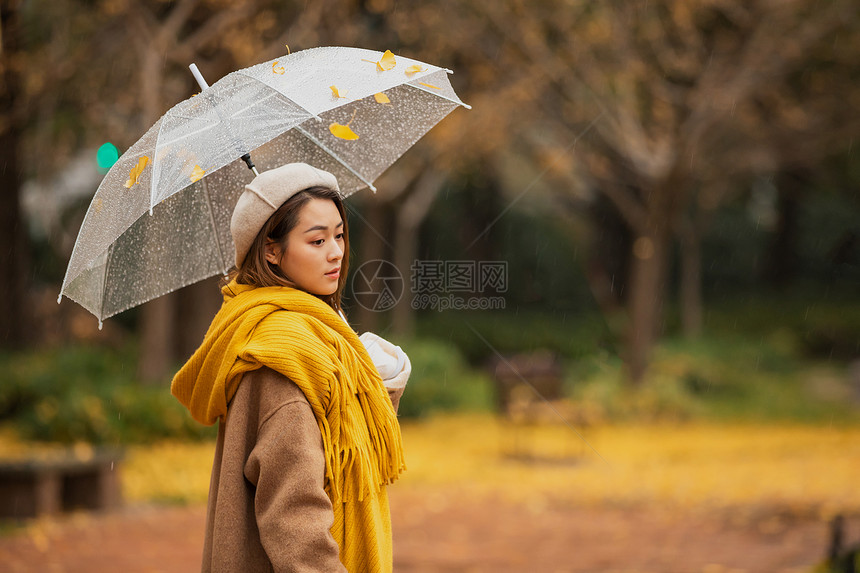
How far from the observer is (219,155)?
2396mm

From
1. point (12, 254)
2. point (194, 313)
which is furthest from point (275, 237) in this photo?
point (12, 254)

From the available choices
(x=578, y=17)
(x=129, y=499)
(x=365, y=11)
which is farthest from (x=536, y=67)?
(x=129, y=499)

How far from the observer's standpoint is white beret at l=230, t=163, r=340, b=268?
84.6 inches

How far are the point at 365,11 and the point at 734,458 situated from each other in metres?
8.52

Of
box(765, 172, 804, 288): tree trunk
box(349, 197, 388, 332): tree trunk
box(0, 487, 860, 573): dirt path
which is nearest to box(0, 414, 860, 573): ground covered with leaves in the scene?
box(0, 487, 860, 573): dirt path

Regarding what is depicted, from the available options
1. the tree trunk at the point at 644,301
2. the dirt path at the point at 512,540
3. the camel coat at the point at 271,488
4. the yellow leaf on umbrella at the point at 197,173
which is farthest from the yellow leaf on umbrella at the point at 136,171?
the tree trunk at the point at 644,301

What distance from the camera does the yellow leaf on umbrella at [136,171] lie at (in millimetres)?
2504

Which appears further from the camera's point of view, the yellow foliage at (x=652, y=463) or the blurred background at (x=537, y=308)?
the yellow foliage at (x=652, y=463)

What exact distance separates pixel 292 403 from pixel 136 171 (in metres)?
0.91

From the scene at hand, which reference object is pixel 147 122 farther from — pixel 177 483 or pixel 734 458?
pixel 734 458

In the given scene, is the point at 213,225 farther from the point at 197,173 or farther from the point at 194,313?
the point at 194,313

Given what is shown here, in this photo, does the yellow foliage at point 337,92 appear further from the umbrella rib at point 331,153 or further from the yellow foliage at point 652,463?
the yellow foliage at point 652,463

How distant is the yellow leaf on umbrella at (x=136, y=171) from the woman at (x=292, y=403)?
47cm

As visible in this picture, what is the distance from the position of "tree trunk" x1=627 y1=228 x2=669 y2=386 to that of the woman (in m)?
11.7
